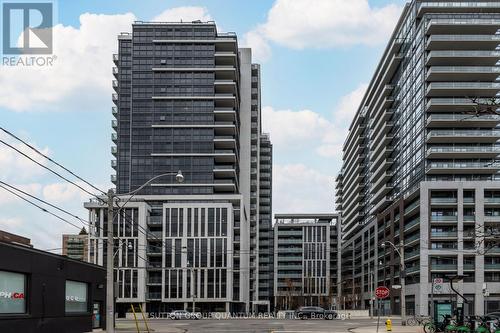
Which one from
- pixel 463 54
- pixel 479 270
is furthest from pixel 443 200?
pixel 463 54

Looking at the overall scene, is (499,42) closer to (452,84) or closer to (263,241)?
(452,84)

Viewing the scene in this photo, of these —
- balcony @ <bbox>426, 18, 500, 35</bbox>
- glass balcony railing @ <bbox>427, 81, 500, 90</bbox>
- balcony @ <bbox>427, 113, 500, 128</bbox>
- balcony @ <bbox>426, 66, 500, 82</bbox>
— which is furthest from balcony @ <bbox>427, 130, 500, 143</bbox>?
balcony @ <bbox>426, 18, 500, 35</bbox>

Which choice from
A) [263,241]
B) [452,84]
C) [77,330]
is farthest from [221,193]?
[77,330]

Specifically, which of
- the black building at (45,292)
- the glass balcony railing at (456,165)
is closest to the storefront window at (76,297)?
the black building at (45,292)

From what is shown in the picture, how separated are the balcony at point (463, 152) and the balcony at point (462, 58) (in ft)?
44.5

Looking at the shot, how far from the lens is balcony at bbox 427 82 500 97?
338 ft

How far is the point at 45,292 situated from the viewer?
32594 mm

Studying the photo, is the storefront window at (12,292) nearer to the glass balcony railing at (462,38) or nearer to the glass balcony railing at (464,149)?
the glass balcony railing at (464,149)

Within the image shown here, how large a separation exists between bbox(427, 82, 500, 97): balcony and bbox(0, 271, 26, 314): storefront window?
84.6m

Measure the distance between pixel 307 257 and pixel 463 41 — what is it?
10381 centimetres

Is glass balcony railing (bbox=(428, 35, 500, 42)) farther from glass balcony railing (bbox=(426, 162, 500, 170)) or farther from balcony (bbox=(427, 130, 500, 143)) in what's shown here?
glass balcony railing (bbox=(426, 162, 500, 170))

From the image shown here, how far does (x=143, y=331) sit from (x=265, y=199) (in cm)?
13910

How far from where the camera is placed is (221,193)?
12119cm

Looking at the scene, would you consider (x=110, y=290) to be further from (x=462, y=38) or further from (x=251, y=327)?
(x=462, y=38)
